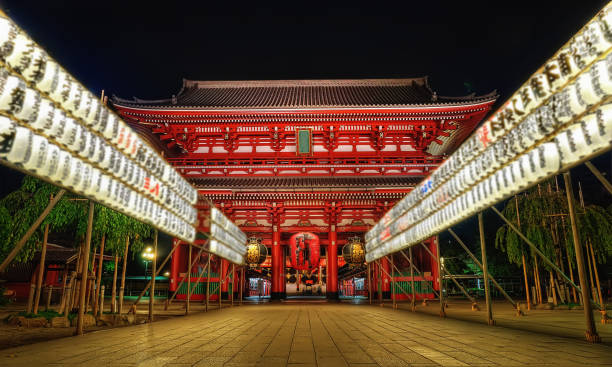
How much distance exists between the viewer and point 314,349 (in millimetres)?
4215

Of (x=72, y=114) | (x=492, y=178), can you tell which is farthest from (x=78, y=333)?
(x=492, y=178)

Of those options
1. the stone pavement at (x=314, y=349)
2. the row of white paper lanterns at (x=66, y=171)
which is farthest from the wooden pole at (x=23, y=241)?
the stone pavement at (x=314, y=349)

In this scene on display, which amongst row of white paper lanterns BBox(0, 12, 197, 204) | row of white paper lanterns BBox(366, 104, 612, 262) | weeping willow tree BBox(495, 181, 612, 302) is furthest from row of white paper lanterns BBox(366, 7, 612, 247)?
weeping willow tree BBox(495, 181, 612, 302)

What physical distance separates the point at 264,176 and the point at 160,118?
5.69m

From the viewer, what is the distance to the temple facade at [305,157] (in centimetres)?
1611

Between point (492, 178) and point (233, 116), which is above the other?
point (233, 116)

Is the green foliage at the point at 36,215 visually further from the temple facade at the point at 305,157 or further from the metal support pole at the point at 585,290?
the metal support pole at the point at 585,290

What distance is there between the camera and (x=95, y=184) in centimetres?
528

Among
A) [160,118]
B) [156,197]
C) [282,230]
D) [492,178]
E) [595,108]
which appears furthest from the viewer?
[282,230]

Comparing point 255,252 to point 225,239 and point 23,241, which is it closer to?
point 225,239

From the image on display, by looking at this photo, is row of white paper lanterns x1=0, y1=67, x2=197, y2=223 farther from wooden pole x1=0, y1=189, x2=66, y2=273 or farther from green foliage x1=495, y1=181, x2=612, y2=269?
green foliage x1=495, y1=181, x2=612, y2=269

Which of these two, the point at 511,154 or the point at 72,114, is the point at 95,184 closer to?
the point at 72,114

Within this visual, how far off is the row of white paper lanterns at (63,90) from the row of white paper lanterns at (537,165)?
629 centimetres

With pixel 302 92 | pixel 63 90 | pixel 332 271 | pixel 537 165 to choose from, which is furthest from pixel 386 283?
pixel 63 90
